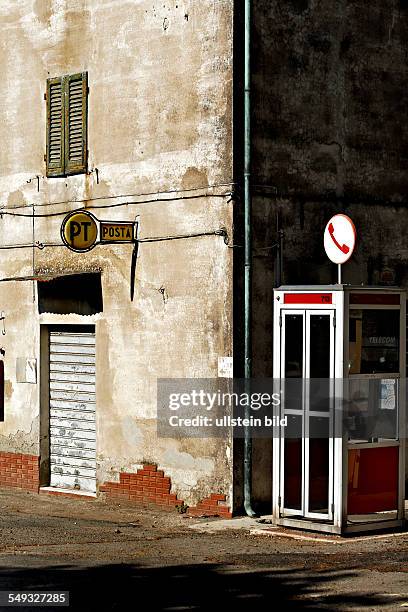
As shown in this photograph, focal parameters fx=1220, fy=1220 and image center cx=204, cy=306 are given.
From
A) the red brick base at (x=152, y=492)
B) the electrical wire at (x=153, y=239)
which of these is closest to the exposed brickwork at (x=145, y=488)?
the red brick base at (x=152, y=492)

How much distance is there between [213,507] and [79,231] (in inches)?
154

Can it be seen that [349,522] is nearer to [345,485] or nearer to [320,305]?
[345,485]

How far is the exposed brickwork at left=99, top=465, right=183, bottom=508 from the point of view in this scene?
15.7m

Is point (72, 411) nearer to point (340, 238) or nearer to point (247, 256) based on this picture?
point (247, 256)

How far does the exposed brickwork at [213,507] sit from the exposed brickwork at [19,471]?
3.34m

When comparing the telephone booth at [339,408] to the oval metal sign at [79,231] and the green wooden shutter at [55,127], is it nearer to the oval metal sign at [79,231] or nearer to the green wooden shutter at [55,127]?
the oval metal sign at [79,231]

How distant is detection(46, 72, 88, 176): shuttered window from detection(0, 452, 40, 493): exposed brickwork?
13.8ft

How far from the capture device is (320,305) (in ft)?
45.4

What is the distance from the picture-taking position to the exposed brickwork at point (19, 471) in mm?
17812

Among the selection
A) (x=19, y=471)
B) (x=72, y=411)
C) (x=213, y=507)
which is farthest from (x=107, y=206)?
(x=213, y=507)

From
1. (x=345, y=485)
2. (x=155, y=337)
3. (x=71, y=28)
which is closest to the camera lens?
(x=345, y=485)

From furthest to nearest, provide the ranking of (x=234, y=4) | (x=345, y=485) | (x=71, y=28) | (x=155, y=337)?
(x=71, y=28) → (x=155, y=337) → (x=234, y=4) → (x=345, y=485)

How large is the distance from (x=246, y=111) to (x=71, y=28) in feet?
11.7

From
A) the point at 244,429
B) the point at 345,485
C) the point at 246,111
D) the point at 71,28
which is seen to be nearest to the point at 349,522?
the point at 345,485
